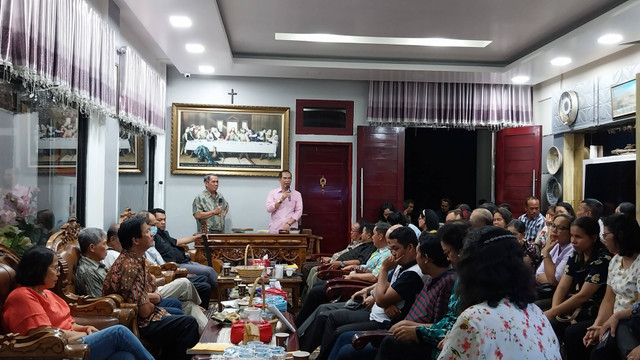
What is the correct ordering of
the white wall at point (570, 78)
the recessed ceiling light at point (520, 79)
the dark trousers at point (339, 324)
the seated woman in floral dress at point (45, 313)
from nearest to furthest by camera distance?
the seated woman in floral dress at point (45, 313) → the dark trousers at point (339, 324) → the white wall at point (570, 78) → the recessed ceiling light at point (520, 79)

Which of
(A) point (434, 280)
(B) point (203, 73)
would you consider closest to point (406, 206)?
(B) point (203, 73)

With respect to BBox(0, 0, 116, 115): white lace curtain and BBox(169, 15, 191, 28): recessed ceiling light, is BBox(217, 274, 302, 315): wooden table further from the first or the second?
BBox(169, 15, 191, 28): recessed ceiling light

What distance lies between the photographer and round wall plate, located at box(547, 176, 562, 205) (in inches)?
295

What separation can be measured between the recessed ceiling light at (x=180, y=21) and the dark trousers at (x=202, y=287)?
Result: 8.43ft

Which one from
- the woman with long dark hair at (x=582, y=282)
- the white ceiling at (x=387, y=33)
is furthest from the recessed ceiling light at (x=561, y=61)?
the woman with long dark hair at (x=582, y=282)

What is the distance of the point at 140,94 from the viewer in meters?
6.38

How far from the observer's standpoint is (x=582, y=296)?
3.50 m

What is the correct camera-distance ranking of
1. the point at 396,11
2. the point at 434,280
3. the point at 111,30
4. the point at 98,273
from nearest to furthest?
1. the point at 434,280
2. the point at 98,273
3. the point at 111,30
4. the point at 396,11

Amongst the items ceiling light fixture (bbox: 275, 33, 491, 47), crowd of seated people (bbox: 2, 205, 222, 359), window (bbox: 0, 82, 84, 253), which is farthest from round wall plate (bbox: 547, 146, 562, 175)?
window (bbox: 0, 82, 84, 253)

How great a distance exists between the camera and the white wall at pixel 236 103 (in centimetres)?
838

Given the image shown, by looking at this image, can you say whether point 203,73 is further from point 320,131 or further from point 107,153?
point 107,153

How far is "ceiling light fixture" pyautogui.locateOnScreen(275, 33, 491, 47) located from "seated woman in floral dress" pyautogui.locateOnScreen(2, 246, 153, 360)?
4.27 meters

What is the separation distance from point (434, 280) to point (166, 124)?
20.3 ft

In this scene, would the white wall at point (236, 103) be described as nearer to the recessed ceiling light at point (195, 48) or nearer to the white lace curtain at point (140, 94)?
the white lace curtain at point (140, 94)
